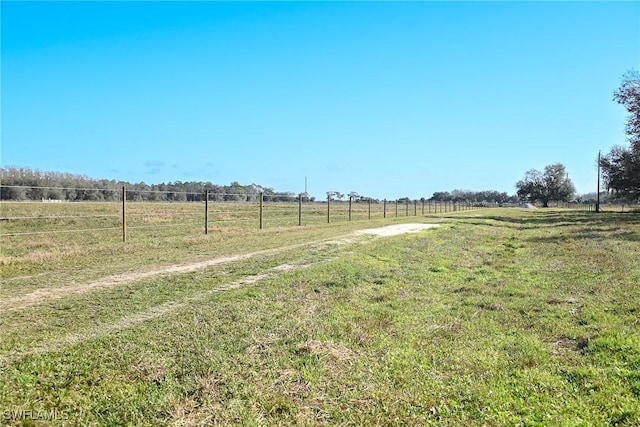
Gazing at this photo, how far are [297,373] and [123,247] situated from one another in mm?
9485

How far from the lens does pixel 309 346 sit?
15.1ft

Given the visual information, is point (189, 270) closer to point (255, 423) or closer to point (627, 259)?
point (255, 423)

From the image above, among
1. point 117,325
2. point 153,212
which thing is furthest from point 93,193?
point 117,325

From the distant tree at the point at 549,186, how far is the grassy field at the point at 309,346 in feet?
385

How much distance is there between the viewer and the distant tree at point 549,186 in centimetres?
11031

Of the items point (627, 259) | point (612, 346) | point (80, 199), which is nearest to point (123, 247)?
point (80, 199)

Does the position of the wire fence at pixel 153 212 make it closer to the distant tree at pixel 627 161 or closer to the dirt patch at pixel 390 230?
the dirt patch at pixel 390 230

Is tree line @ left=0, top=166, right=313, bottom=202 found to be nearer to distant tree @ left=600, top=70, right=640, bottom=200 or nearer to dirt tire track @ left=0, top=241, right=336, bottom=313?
dirt tire track @ left=0, top=241, right=336, bottom=313

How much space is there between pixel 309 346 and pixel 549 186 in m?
125

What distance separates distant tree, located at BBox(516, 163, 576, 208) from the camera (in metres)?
110

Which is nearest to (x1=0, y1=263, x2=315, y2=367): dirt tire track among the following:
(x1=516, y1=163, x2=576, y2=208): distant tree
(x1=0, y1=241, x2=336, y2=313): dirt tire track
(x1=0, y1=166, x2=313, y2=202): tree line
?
(x1=0, y1=241, x2=336, y2=313): dirt tire track

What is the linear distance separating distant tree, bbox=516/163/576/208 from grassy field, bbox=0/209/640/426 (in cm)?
11734

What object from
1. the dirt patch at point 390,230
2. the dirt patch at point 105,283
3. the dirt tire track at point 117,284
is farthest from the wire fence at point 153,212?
the dirt tire track at point 117,284

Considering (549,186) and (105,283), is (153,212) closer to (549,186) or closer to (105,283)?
(105,283)
